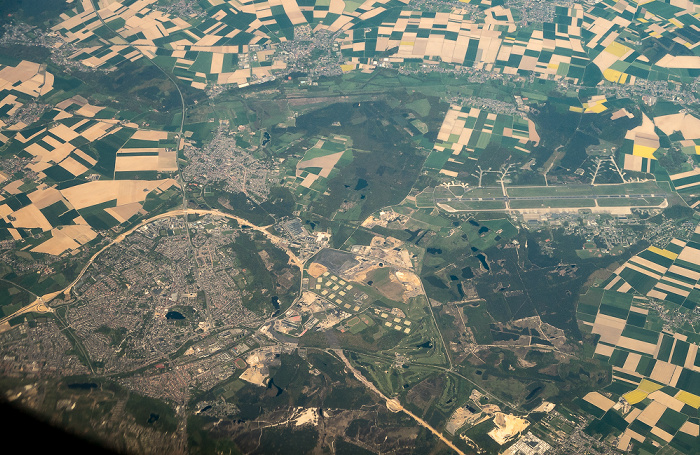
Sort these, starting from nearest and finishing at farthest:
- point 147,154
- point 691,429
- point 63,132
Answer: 1. point 691,429
2. point 147,154
3. point 63,132

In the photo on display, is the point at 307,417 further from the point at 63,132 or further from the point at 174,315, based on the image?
the point at 63,132

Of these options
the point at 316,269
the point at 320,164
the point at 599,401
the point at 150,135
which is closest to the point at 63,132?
the point at 150,135

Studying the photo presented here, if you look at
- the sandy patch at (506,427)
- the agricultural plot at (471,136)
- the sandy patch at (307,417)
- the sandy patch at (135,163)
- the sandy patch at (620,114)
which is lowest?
the sandy patch at (307,417)

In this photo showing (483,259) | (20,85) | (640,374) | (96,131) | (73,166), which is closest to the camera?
(640,374)

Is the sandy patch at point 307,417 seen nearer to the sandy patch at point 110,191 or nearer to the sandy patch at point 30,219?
the sandy patch at point 110,191

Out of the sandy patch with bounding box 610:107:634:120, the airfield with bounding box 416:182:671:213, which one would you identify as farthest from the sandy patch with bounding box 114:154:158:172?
the sandy patch with bounding box 610:107:634:120

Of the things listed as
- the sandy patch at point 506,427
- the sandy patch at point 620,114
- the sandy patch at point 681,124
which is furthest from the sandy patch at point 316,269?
the sandy patch at point 681,124

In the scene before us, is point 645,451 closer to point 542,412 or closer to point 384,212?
point 542,412

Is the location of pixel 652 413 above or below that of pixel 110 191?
below

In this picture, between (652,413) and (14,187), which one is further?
(14,187)
